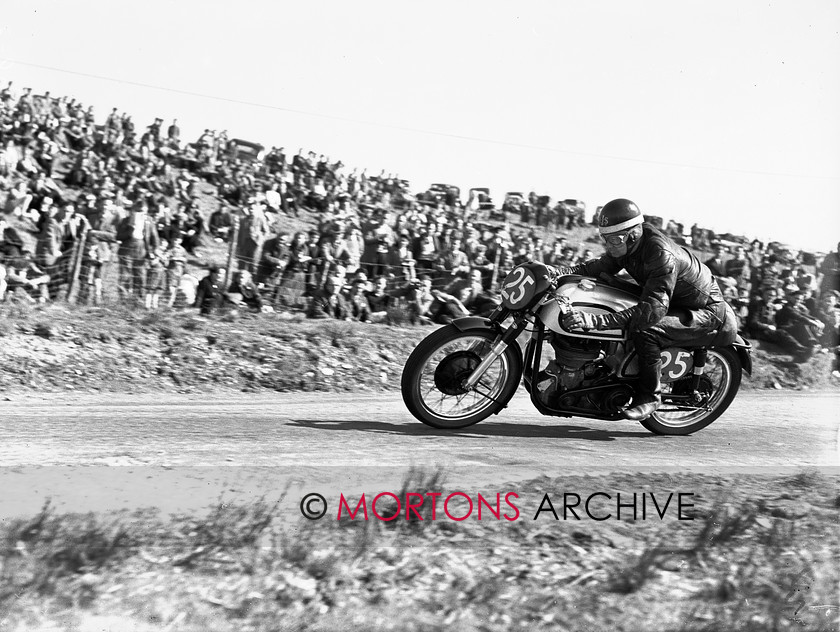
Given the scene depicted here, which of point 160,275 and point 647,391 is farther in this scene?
point 160,275

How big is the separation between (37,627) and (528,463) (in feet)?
10.2

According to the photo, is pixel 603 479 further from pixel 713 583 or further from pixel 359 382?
pixel 359 382

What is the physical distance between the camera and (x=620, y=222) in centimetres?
578

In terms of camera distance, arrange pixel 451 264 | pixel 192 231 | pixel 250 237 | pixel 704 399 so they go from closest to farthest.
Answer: pixel 704 399 < pixel 250 237 < pixel 451 264 < pixel 192 231

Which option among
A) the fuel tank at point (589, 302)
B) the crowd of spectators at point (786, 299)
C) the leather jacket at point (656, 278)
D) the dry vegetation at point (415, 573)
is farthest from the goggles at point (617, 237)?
the crowd of spectators at point (786, 299)

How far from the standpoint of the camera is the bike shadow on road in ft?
20.1

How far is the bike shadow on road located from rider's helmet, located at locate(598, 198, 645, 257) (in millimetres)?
1547

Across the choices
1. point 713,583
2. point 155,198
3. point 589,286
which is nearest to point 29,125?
point 155,198

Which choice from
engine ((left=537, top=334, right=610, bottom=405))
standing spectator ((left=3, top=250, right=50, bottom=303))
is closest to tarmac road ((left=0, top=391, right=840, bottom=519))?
engine ((left=537, top=334, right=610, bottom=405))

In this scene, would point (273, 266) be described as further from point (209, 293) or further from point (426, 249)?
point (426, 249)

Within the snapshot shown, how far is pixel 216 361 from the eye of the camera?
9.54m

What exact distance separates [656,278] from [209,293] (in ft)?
21.3

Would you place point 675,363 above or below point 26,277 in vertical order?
above

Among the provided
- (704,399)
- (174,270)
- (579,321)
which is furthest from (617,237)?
(174,270)
